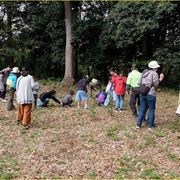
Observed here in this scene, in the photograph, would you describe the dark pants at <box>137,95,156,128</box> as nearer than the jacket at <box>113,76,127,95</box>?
Yes

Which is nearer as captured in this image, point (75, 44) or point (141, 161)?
point (141, 161)

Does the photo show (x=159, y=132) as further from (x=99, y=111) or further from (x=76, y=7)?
(x=76, y=7)

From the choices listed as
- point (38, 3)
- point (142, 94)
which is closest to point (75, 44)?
point (38, 3)

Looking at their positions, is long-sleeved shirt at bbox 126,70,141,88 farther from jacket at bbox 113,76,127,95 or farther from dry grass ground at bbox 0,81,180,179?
dry grass ground at bbox 0,81,180,179

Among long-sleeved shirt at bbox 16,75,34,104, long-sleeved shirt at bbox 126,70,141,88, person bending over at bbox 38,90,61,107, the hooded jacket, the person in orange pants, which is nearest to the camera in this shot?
the hooded jacket

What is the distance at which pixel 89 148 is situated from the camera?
5.07 metres

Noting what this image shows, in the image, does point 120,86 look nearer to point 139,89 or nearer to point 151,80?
point 139,89

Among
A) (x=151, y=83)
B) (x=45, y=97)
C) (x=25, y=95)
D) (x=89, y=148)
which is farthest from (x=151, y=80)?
(x=45, y=97)

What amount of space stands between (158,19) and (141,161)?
10.1 metres

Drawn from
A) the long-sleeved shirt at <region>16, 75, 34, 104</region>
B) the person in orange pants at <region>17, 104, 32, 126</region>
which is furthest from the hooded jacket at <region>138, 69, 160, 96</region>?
the person in orange pants at <region>17, 104, 32, 126</region>

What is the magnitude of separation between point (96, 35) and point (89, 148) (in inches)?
566

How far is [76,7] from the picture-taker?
19594mm

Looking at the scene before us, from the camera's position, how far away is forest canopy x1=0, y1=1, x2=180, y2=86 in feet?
42.3

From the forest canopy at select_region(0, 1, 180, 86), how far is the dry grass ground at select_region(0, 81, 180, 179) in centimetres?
732
